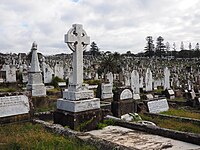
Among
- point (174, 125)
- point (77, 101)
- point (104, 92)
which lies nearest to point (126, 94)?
point (174, 125)

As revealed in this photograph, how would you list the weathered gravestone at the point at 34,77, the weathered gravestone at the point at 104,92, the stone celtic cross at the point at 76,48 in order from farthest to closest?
the weathered gravestone at the point at 104,92 → the weathered gravestone at the point at 34,77 → the stone celtic cross at the point at 76,48

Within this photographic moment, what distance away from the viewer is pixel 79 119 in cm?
739

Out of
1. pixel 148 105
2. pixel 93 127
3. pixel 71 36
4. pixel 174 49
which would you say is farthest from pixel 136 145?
pixel 174 49

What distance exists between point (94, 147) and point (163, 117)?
5756mm

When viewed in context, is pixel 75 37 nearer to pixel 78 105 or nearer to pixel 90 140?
pixel 78 105

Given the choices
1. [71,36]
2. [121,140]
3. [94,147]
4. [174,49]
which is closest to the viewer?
[94,147]

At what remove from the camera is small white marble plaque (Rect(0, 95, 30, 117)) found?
7281mm

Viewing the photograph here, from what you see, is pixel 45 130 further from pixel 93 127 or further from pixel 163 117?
pixel 163 117

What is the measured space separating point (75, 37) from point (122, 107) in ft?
13.1

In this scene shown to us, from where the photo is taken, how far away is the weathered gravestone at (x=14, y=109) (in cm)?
727

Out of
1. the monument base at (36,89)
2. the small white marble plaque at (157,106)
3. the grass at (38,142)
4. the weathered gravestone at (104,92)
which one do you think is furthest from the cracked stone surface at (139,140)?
the weathered gravestone at (104,92)

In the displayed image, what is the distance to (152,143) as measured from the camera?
6.12 meters

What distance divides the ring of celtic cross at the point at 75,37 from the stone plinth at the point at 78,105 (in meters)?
1.57

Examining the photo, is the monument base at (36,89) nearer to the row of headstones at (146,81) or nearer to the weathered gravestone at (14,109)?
the weathered gravestone at (14,109)
